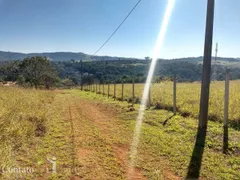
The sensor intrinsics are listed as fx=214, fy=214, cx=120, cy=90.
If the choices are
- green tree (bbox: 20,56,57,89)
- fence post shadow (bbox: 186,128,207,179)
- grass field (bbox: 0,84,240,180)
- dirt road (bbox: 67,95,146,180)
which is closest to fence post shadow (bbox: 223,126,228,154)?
grass field (bbox: 0,84,240,180)

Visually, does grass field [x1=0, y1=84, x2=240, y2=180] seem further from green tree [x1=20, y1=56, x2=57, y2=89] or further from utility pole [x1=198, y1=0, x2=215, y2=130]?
green tree [x1=20, y1=56, x2=57, y2=89]

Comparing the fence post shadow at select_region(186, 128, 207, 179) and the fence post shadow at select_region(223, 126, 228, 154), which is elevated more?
the fence post shadow at select_region(223, 126, 228, 154)

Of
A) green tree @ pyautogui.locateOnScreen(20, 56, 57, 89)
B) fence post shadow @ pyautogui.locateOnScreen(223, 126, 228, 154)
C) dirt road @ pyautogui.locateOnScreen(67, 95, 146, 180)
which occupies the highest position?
green tree @ pyautogui.locateOnScreen(20, 56, 57, 89)

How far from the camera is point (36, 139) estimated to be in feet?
17.1

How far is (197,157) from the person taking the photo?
4422mm

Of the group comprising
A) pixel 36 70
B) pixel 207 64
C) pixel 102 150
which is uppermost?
pixel 207 64

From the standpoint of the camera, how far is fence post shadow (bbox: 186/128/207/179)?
373 cm

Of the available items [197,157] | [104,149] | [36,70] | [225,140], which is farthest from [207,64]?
[36,70]

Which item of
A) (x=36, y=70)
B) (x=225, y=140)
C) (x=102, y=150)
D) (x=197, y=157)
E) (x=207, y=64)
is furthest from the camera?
(x=36, y=70)

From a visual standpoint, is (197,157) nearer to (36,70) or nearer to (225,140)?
(225,140)

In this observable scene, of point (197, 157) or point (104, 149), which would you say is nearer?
point (197, 157)

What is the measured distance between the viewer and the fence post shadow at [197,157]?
373 cm

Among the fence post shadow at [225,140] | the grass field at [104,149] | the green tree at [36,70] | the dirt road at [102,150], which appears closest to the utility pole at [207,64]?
the grass field at [104,149]

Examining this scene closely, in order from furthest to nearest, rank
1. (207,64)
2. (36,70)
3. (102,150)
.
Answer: (36,70)
(207,64)
(102,150)
